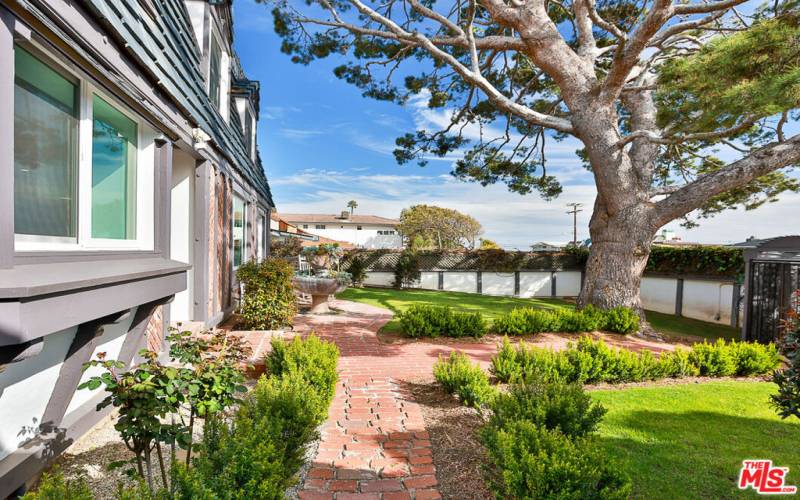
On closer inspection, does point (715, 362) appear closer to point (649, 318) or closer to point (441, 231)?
point (649, 318)

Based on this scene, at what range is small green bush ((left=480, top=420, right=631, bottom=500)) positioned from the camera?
2.13m

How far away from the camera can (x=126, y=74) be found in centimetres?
310

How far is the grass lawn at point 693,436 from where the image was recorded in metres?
2.92

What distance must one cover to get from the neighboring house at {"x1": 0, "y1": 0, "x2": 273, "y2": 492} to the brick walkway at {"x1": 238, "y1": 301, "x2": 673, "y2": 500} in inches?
71.5

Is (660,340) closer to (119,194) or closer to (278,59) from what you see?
(119,194)

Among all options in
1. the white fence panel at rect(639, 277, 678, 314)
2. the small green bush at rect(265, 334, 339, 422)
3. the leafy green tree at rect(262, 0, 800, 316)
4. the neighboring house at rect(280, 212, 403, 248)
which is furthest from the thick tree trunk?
the neighboring house at rect(280, 212, 403, 248)

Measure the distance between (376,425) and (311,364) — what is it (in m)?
0.91

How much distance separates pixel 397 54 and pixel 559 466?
1114 centimetres

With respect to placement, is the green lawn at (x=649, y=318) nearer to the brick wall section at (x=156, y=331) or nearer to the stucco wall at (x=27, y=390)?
the brick wall section at (x=156, y=331)

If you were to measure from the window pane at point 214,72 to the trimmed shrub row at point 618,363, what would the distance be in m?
6.85

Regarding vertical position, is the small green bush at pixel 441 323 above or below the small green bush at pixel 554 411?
below

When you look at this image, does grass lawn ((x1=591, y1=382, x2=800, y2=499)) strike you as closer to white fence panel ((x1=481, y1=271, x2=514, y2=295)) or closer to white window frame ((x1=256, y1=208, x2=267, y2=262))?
white window frame ((x1=256, y1=208, x2=267, y2=262))

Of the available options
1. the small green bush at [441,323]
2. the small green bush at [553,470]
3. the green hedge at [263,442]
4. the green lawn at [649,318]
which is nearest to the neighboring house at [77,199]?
the green hedge at [263,442]

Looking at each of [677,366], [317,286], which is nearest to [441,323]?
[317,286]
